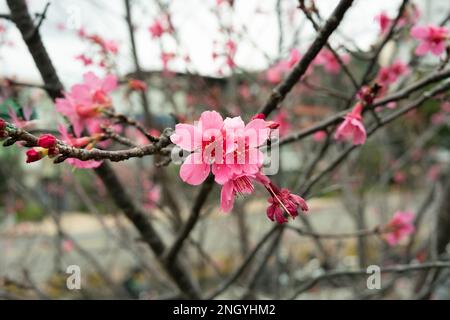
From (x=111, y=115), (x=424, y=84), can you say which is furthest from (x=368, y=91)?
(x=111, y=115)

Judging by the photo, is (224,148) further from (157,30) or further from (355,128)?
(157,30)

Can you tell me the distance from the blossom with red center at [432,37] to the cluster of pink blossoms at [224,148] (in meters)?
1.27

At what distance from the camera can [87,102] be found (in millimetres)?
1489

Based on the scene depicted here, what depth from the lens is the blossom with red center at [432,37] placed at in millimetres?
1819

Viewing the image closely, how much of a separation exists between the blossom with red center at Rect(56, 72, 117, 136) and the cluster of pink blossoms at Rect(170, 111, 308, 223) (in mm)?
599

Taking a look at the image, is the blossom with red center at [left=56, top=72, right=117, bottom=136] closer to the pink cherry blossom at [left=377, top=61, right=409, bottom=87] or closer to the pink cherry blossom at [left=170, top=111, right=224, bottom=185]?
the pink cherry blossom at [left=170, top=111, right=224, bottom=185]

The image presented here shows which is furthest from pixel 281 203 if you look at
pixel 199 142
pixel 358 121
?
pixel 358 121

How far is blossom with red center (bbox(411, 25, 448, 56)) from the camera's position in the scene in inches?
71.6

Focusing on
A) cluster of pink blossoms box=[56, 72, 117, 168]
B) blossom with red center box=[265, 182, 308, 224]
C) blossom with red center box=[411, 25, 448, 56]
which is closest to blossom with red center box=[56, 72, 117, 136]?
cluster of pink blossoms box=[56, 72, 117, 168]

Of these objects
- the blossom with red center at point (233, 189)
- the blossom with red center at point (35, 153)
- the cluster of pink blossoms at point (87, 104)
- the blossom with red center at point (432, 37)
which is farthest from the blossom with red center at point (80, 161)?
the blossom with red center at point (432, 37)

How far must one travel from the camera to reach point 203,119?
948 millimetres
